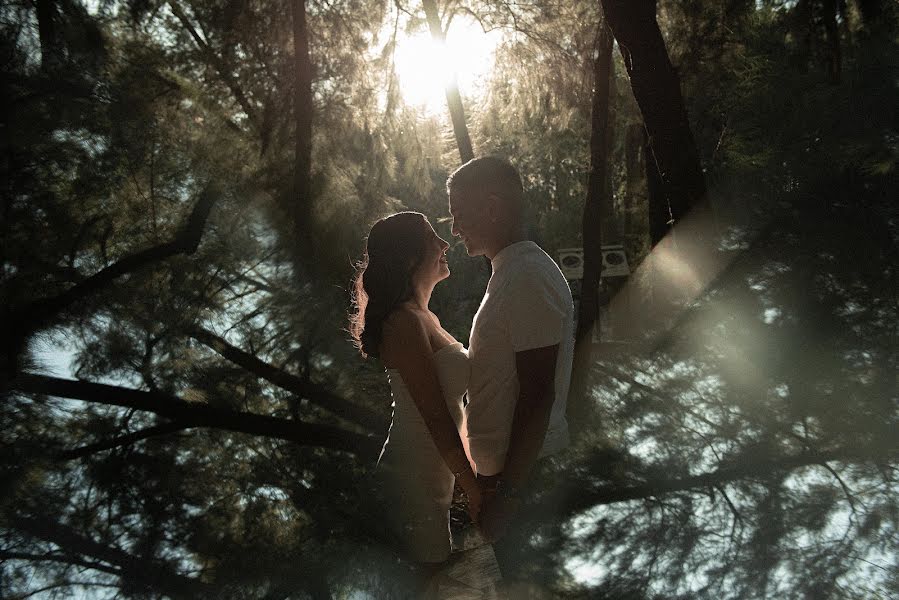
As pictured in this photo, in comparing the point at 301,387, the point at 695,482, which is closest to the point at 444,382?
the point at 301,387

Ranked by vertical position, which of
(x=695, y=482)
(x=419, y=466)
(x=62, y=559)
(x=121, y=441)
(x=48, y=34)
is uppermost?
(x=48, y=34)

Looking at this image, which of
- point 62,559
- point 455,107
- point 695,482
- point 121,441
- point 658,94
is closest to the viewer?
point 658,94

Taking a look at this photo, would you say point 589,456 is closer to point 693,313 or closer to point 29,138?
point 693,313

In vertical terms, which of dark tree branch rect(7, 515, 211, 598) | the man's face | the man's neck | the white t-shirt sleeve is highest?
the man's face

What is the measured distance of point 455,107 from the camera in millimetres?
3430

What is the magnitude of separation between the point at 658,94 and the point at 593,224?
4.49 feet

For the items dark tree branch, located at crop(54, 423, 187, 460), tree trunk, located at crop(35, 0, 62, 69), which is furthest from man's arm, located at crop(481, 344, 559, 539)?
tree trunk, located at crop(35, 0, 62, 69)

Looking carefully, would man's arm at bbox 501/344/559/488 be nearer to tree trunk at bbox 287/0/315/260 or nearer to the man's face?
the man's face

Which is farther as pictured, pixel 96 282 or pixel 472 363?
pixel 96 282

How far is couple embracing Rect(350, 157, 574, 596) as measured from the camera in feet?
3.15

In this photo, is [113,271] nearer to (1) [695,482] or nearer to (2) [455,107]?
(2) [455,107]

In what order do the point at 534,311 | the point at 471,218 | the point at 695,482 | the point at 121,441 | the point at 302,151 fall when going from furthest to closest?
the point at 695,482 < the point at 302,151 < the point at 121,441 < the point at 471,218 < the point at 534,311

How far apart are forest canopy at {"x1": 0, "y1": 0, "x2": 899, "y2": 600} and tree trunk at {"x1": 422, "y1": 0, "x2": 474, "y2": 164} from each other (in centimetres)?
2

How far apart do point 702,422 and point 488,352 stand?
3361 millimetres
